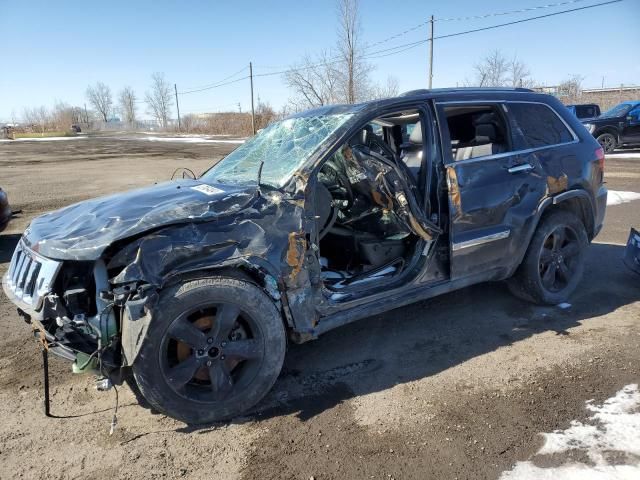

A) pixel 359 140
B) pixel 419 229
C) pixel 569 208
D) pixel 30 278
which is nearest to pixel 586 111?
pixel 569 208

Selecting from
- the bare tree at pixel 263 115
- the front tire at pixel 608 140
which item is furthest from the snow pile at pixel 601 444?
the bare tree at pixel 263 115

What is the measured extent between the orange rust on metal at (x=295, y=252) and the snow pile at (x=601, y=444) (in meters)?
1.57

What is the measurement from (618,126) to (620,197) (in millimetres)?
9435

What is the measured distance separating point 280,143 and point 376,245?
3.72 ft

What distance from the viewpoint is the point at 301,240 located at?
9.82 feet

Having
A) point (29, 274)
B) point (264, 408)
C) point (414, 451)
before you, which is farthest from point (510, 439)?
point (29, 274)

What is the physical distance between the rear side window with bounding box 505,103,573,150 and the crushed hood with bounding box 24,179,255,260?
8.17ft

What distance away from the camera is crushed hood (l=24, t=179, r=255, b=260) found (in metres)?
2.69

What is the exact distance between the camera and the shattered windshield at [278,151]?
132 inches

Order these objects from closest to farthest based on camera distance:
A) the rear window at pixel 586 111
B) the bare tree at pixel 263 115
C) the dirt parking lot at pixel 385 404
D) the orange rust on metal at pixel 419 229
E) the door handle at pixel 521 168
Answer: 1. the dirt parking lot at pixel 385 404
2. the orange rust on metal at pixel 419 229
3. the door handle at pixel 521 168
4. the rear window at pixel 586 111
5. the bare tree at pixel 263 115

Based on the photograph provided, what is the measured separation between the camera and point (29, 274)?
2.94 m

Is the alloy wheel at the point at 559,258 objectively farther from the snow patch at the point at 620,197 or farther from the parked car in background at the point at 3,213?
the parked car in background at the point at 3,213

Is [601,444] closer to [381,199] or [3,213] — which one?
[381,199]

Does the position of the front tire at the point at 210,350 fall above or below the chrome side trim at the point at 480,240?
below
